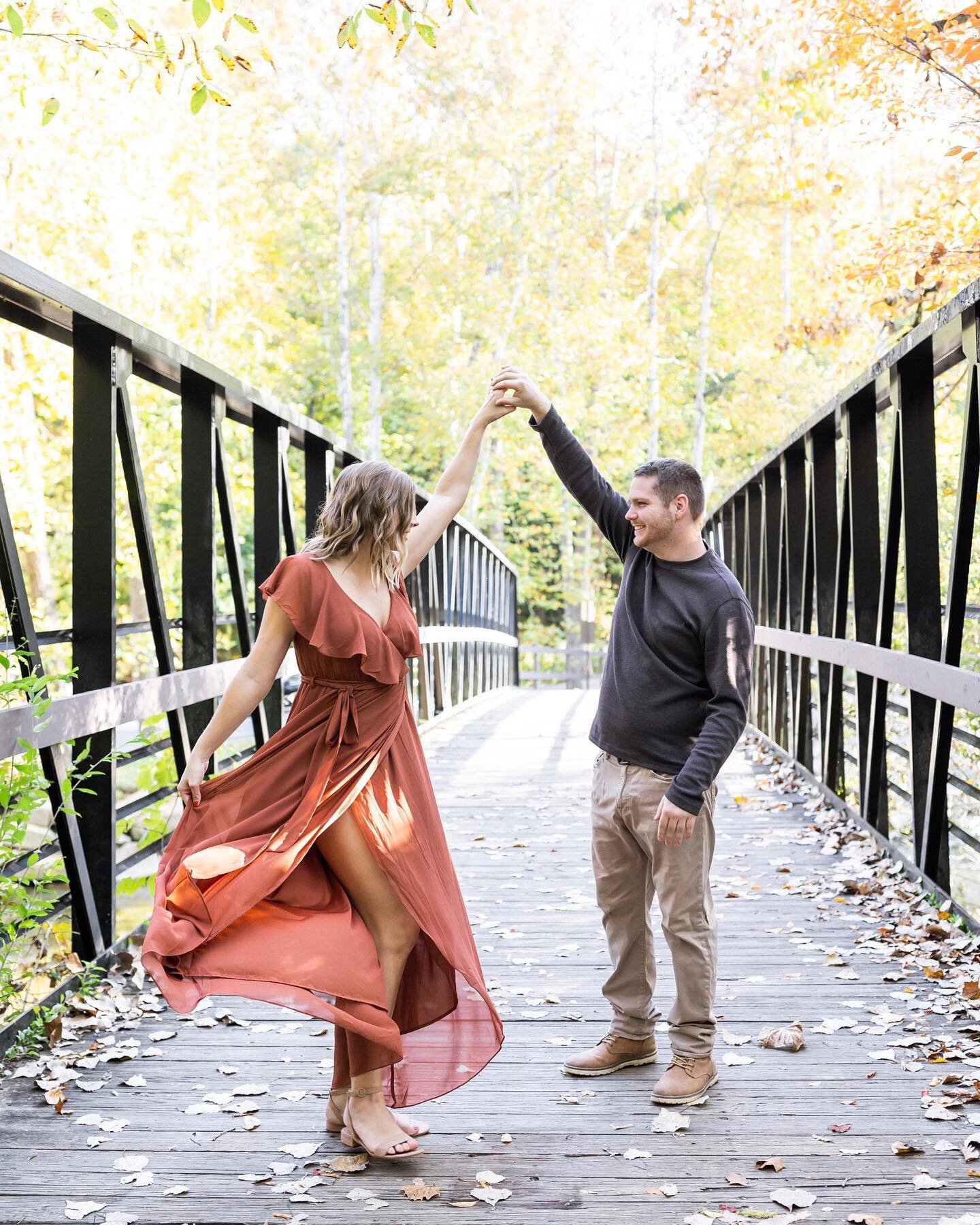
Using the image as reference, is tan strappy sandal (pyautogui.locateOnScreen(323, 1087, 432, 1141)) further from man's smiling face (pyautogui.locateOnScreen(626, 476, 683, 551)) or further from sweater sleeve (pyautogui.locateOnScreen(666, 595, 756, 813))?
man's smiling face (pyautogui.locateOnScreen(626, 476, 683, 551))

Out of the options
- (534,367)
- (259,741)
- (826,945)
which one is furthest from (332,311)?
(826,945)

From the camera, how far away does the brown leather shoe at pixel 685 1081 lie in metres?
3.37

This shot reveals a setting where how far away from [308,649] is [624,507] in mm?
1106

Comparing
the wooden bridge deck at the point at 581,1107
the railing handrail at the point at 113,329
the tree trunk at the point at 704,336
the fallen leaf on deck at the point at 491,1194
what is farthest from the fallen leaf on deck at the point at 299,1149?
the tree trunk at the point at 704,336

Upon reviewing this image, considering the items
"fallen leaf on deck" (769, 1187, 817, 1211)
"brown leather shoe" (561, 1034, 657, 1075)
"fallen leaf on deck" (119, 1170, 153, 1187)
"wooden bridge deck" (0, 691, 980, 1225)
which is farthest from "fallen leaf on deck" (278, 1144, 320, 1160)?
"fallen leaf on deck" (769, 1187, 817, 1211)

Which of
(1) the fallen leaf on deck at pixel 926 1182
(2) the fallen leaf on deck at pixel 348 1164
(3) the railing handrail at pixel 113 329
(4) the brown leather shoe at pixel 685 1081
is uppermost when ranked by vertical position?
(3) the railing handrail at pixel 113 329

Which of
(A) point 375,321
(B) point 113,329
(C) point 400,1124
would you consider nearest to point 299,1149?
(C) point 400,1124

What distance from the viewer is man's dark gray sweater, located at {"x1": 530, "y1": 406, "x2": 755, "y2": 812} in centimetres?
331

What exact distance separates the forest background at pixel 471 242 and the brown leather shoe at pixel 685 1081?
1038cm

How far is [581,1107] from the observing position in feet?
11.2

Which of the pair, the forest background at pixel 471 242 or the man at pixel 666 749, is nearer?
the man at pixel 666 749

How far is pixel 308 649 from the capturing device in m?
3.10

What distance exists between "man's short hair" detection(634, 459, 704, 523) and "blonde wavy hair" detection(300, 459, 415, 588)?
2.15ft

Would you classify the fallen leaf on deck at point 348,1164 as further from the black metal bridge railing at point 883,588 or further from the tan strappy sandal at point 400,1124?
the black metal bridge railing at point 883,588
